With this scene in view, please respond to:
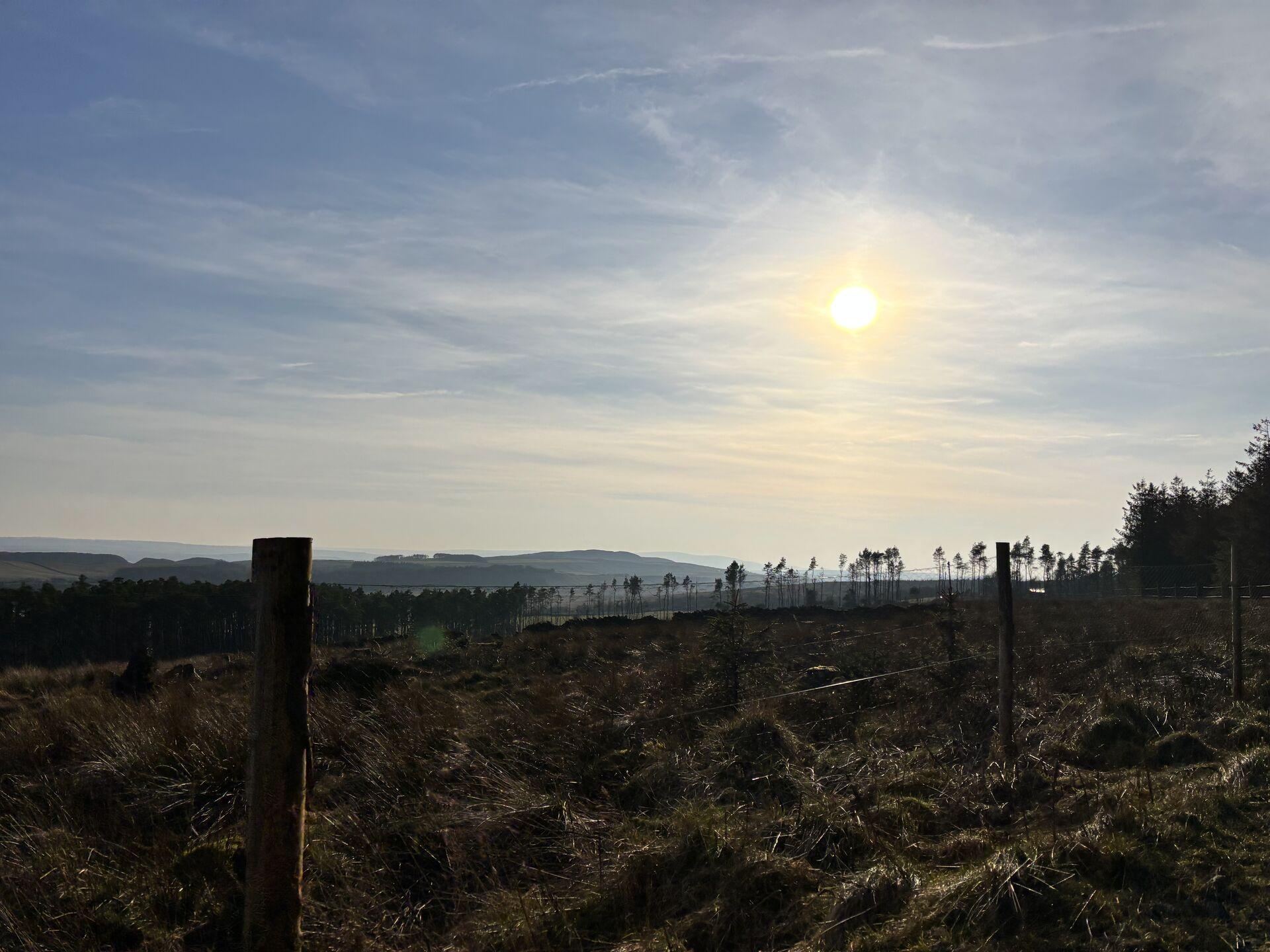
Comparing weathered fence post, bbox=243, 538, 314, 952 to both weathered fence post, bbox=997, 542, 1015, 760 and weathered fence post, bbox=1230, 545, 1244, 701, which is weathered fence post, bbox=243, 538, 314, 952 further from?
weathered fence post, bbox=1230, 545, 1244, 701

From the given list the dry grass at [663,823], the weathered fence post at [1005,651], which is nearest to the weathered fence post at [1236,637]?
the dry grass at [663,823]

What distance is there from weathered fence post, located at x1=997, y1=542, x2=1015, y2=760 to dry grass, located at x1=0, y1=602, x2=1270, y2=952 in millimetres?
437

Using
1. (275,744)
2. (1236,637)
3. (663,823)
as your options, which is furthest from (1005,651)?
(275,744)

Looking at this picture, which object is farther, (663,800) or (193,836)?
(663,800)

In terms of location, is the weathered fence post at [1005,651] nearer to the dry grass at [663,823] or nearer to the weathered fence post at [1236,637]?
the dry grass at [663,823]

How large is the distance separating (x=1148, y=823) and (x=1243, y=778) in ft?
6.17

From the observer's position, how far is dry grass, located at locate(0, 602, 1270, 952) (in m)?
4.96

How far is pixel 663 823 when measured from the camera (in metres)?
6.51

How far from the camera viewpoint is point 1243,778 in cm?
720

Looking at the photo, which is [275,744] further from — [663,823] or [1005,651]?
[1005,651]

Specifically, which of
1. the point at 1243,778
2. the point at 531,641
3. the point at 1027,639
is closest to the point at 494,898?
the point at 1243,778

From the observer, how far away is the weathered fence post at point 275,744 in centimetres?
380

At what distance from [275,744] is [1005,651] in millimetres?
7888

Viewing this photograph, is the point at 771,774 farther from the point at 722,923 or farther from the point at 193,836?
the point at 193,836
